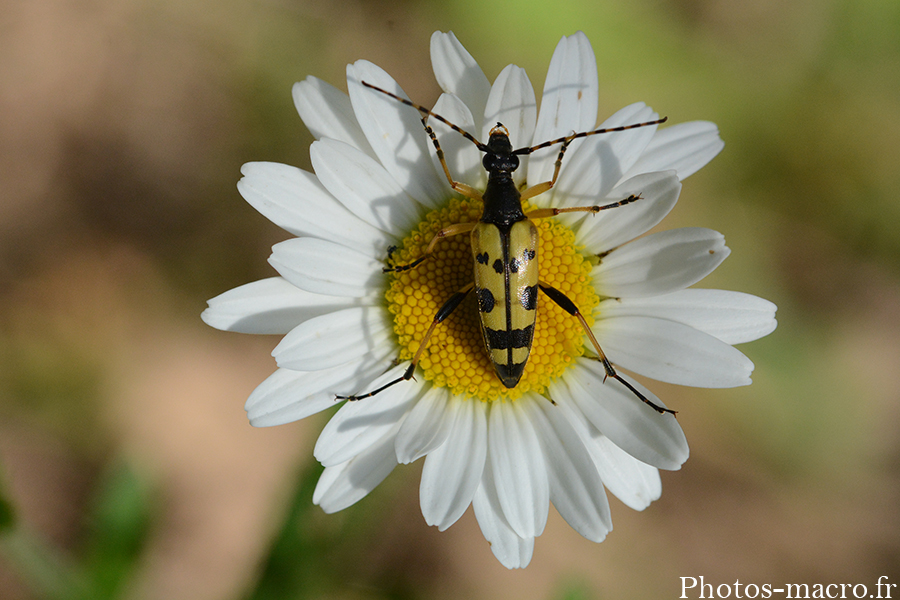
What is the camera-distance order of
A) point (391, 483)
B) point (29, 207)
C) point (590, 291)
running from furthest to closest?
point (29, 207) → point (391, 483) → point (590, 291)

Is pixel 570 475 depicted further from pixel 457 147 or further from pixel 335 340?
pixel 457 147

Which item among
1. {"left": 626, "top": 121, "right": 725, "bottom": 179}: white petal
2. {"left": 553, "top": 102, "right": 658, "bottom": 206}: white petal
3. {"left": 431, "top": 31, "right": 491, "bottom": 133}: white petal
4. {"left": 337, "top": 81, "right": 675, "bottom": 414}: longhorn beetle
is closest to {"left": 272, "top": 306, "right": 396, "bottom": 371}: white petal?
{"left": 337, "top": 81, "right": 675, "bottom": 414}: longhorn beetle

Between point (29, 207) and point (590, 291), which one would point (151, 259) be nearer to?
point (29, 207)

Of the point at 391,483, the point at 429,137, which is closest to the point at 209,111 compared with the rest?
the point at 429,137

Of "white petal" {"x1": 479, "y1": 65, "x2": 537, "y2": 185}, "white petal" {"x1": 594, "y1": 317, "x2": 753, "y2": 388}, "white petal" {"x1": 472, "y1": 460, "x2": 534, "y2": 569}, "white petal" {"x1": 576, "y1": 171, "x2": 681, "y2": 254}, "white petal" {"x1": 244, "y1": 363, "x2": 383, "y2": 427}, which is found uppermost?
"white petal" {"x1": 479, "y1": 65, "x2": 537, "y2": 185}

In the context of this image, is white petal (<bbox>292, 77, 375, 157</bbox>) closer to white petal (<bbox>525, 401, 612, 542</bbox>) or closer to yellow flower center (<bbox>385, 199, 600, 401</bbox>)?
yellow flower center (<bbox>385, 199, 600, 401</bbox>)
